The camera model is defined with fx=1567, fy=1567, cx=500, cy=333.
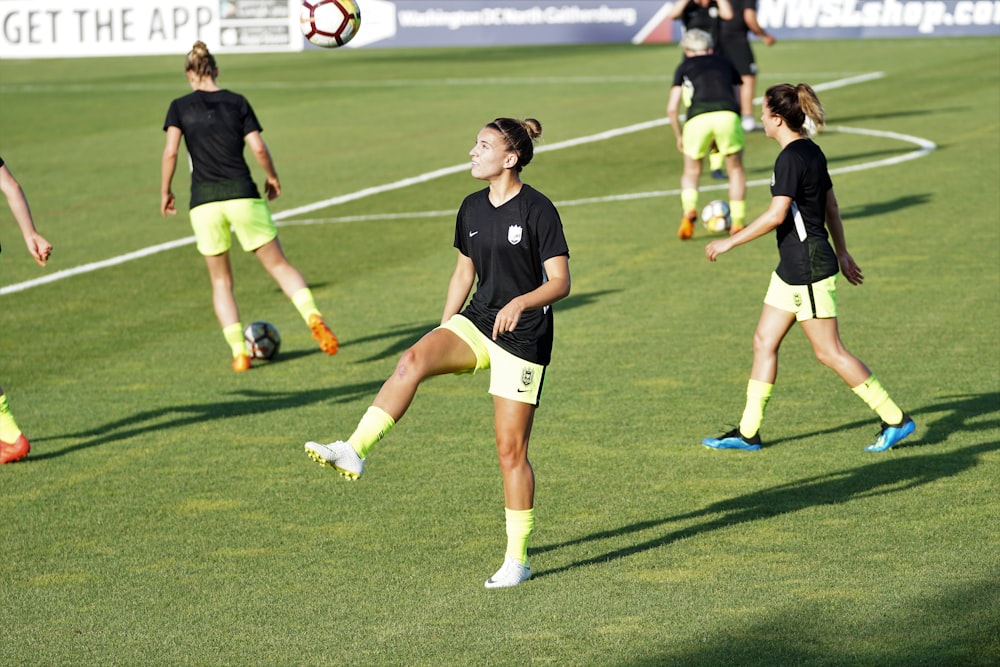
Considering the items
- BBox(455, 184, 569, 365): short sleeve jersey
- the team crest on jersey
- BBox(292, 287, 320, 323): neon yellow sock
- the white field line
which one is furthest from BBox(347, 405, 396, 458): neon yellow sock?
the white field line

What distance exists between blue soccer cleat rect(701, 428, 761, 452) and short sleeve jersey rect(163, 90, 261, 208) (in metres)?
4.88

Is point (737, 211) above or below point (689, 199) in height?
below

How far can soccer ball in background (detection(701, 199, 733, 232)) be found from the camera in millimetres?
17953

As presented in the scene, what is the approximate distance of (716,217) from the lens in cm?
1798

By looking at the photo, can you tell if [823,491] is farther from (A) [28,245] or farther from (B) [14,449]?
(B) [14,449]

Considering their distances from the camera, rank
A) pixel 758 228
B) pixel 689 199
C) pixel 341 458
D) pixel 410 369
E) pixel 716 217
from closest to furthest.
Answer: pixel 341 458 < pixel 410 369 < pixel 758 228 < pixel 689 199 < pixel 716 217

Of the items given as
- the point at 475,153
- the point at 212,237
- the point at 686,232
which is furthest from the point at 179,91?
the point at 475,153

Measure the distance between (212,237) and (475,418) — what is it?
10.5 feet

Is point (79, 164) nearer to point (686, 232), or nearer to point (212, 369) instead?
point (686, 232)

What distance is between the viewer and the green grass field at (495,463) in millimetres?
6973

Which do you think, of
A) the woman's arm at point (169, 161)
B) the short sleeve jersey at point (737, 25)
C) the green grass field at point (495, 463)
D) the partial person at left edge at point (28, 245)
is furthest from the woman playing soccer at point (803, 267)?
the short sleeve jersey at point (737, 25)

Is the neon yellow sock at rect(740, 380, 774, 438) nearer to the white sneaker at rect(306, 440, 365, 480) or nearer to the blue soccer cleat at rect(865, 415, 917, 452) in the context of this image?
the blue soccer cleat at rect(865, 415, 917, 452)

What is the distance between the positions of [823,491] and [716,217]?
917 centimetres

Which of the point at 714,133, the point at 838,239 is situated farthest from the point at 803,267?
the point at 714,133
